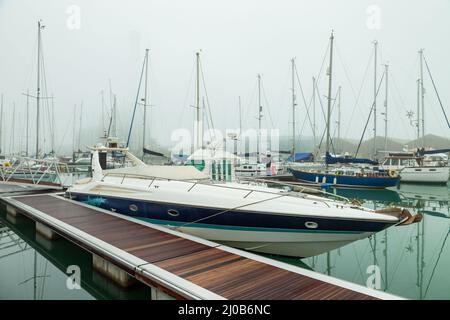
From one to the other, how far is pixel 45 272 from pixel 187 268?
4.85m

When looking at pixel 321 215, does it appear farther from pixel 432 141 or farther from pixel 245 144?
pixel 432 141

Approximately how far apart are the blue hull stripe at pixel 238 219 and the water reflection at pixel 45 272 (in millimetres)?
2016

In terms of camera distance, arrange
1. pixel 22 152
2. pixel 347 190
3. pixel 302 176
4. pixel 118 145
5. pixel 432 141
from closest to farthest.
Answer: pixel 118 145 < pixel 347 190 < pixel 302 176 < pixel 22 152 < pixel 432 141

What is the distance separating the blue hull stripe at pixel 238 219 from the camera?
6.48 meters

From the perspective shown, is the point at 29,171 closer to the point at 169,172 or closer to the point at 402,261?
the point at 169,172

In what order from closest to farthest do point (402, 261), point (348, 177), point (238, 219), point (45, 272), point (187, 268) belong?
point (187, 268) < point (238, 219) < point (45, 272) < point (402, 261) < point (348, 177)

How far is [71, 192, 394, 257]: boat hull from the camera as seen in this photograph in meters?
6.57

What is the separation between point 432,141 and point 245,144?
191 feet

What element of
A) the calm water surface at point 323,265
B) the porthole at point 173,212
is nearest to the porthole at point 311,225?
the calm water surface at point 323,265

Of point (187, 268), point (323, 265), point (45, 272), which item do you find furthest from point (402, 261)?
point (45, 272)

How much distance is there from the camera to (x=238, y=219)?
23.6ft

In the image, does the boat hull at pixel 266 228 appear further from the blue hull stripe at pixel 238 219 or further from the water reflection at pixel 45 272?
the water reflection at pixel 45 272
